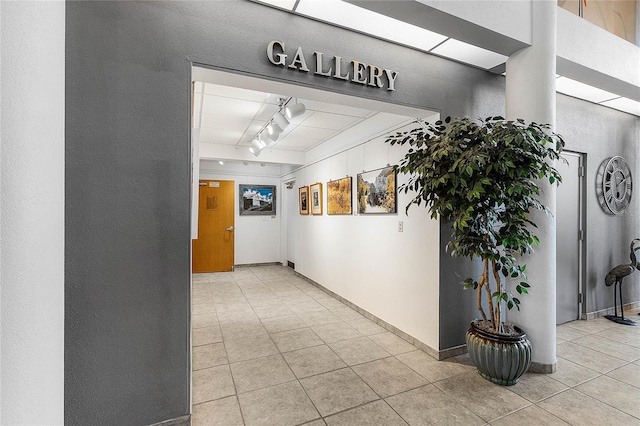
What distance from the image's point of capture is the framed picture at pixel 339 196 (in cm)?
469

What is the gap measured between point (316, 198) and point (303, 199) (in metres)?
0.75

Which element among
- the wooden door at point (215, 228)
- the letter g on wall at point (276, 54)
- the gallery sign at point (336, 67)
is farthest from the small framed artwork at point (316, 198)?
the letter g on wall at point (276, 54)

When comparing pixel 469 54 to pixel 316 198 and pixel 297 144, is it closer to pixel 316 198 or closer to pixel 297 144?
pixel 297 144

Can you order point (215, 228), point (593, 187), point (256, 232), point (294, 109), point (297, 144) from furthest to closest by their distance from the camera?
1. point (256, 232)
2. point (215, 228)
3. point (297, 144)
4. point (593, 187)
5. point (294, 109)

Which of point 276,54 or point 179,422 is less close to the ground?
point 276,54

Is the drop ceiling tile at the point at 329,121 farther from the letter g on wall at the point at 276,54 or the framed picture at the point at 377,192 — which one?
the letter g on wall at the point at 276,54

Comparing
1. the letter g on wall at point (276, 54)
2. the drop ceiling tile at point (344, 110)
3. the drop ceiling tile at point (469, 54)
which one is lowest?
the letter g on wall at point (276, 54)

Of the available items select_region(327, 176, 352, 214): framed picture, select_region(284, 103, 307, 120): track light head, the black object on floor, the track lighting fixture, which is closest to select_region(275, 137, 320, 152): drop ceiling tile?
the track lighting fixture

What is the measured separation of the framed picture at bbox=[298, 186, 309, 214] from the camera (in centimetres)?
632

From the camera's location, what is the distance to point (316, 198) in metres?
5.88

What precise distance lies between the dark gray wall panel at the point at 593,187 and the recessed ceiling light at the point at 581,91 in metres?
0.08

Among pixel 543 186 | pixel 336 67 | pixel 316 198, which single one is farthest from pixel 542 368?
pixel 316 198

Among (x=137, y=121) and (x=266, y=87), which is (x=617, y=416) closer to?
(x=266, y=87)

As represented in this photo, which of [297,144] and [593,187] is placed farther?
[297,144]
